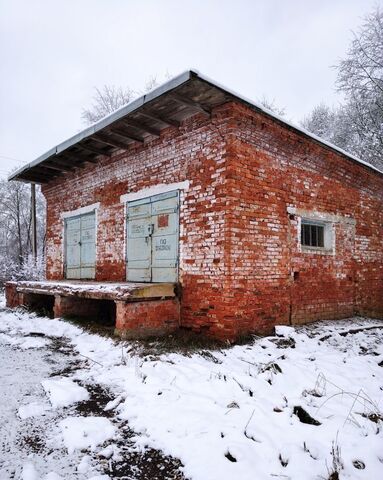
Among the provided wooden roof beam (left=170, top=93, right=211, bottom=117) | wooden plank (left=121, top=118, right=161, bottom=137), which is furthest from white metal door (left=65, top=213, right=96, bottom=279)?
wooden roof beam (left=170, top=93, right=211, bottom=117)

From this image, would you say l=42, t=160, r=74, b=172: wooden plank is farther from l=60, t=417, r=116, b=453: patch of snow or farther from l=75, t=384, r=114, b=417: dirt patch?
l=60, t=417, r=116, b=453: patch of snow

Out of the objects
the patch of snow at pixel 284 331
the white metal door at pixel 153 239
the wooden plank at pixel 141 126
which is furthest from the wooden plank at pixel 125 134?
the patch of snow at pixel 284 331

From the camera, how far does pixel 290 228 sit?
6.48 meters

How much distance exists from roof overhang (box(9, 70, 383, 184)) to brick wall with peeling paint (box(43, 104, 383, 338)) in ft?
0.64

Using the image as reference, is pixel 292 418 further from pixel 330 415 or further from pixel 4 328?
pixel 4 328

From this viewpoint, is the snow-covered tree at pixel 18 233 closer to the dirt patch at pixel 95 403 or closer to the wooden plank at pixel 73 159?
the wooden plank at pixel 73 159

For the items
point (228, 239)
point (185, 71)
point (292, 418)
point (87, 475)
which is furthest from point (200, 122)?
point (87, 475)

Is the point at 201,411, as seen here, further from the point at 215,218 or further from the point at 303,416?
the point at 215,218

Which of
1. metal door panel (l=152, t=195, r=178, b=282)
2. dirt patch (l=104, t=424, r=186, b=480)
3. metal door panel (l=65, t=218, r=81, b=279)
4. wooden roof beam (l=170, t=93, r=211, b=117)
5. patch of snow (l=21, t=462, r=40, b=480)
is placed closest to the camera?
patch of snow (l=21, t=462, r=40, b=480)

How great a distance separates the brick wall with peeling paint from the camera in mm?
5449

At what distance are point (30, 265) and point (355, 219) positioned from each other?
47.4 ft

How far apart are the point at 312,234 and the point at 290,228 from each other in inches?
40.9

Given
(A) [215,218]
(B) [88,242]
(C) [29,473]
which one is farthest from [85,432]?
(B) [88,242]

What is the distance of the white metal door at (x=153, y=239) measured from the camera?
6.29 metres
